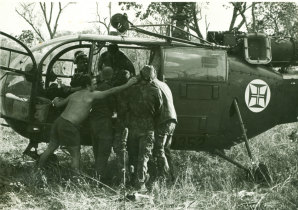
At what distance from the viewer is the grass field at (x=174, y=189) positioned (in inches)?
228

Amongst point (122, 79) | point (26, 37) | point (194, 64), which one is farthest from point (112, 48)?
point (26, 37)

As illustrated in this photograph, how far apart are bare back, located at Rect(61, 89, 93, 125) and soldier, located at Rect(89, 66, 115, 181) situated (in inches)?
4.8

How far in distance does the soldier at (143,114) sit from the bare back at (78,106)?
67 centimetres

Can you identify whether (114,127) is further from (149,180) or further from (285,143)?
(285,143)

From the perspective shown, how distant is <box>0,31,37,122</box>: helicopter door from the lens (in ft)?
23.1

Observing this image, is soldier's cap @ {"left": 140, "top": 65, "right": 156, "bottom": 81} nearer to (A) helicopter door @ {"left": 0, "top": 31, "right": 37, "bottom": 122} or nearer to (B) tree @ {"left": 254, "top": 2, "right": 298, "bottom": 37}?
(A) helicopter door @ {"left": 0, "top": 31, "right": 37, "bottom": 122}

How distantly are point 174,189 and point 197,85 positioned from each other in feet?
5.91

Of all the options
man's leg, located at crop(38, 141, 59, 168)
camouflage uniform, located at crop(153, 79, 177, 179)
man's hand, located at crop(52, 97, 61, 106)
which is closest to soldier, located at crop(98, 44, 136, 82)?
man's hand, located at crop(52, 97, 61, 106)

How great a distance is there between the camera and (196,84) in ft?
23.8

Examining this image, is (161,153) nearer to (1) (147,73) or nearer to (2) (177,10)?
(1) (147,73)

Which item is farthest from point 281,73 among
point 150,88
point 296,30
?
point 296,30

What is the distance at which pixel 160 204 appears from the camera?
5719 millimetres

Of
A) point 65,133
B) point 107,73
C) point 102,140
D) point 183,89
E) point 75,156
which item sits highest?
point 107,73

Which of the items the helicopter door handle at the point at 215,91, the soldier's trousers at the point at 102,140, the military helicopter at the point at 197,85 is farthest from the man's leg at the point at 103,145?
the helicopter door handle at the point at 215,91
